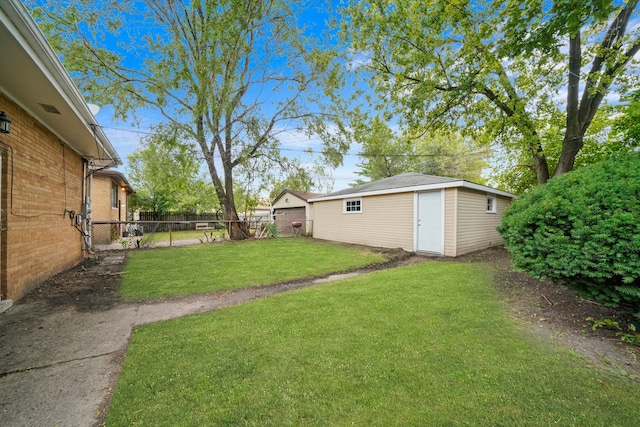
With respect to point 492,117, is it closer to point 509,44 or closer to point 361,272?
point 509,44

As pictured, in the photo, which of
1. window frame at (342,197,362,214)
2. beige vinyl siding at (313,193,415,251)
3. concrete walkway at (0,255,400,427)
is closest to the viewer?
concrete walkway at (0,255,400,427)

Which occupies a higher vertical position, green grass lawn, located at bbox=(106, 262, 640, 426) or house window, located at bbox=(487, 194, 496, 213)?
house window, located at bbox=(487, 194, 496, 213)

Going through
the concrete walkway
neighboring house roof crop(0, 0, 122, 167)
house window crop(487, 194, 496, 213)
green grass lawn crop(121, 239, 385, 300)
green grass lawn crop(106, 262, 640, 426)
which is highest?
neighboring house roof crop(0, 0, 122, 167)

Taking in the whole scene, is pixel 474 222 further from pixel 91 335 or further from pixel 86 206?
pixel 86 206

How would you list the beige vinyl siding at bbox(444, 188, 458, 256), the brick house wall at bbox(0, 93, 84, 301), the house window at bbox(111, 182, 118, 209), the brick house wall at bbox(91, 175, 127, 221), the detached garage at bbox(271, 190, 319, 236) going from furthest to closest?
1. the detached garage at bbox(271, 190, 319, 236)
2. the house window at bbox(111, 182, 118, 209)
3. the brick house wall at bbox(91, 175, 127, 221)
4. the beige vinyl siding at bbox(444, 188, 458, 256)
5. the brick house wall at bbox(0, 93, 84, 301)

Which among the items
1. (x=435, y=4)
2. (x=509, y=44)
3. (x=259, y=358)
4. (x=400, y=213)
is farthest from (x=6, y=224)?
(x=435, y=4)

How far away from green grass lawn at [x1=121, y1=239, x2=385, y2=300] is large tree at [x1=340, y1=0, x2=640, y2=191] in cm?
605

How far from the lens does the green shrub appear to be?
8.19ft

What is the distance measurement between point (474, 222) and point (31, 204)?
11.5 m

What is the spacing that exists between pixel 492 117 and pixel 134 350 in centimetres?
1178

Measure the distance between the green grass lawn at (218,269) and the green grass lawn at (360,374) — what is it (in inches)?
71.6

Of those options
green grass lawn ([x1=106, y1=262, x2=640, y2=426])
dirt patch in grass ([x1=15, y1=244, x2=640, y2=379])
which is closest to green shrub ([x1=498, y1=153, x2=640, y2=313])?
dirt patch in grass ([x1=15, y1=244, x2=640, y2=379])

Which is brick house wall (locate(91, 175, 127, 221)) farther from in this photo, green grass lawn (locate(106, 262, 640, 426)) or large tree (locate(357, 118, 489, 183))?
large tree (locate(357, 118, 489, 183))

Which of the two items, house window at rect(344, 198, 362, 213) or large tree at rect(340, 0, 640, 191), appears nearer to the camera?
large tree at rect(340, 0, 640, 191)
